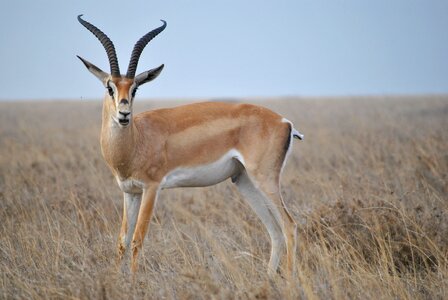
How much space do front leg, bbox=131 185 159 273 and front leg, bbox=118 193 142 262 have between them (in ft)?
0.90

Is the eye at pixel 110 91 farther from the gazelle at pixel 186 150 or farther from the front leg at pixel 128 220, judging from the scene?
the front leg at pixel 128 220

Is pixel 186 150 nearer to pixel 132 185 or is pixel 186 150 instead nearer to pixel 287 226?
pixel 132 185

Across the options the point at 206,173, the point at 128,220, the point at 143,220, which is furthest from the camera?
the point at 206,173

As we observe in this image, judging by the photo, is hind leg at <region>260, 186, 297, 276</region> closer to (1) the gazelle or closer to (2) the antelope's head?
(1) the gazelle

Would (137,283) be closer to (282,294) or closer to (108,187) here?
(282,294)

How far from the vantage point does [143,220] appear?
532cm

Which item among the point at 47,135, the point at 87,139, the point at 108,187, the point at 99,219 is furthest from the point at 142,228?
the point at 47,135

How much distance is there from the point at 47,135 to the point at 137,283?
50.8 feet

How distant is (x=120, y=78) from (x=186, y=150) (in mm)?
1062

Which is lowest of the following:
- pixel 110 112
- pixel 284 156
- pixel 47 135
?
pixel 47 135

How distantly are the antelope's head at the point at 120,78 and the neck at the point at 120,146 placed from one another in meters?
0.12

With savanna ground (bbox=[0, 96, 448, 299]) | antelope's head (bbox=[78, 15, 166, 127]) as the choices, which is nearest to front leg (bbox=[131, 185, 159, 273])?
savanna ground (bbox=[0, 96, 448, 299])

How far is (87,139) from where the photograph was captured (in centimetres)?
1816

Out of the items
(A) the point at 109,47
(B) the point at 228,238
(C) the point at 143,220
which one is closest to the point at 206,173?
(B) the point at 228,238
